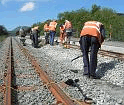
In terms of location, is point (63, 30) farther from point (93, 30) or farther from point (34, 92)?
point (34, 92)

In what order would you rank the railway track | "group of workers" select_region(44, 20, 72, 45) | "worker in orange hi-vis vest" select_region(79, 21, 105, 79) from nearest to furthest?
the railway track < "worker in orange hi-vis vest" select_region(79, 21, 105, 79) < "group of workers" select_region(44, 20, 72, 45)

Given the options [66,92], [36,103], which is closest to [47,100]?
[36,103]

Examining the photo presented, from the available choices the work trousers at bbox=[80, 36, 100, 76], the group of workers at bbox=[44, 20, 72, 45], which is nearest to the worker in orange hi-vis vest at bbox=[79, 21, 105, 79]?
the work trousers at bbox=[80, 36, 100, 76]

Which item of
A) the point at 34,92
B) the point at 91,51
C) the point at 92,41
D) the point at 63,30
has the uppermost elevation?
the point at 63,30

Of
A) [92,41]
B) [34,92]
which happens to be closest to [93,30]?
[92,41]

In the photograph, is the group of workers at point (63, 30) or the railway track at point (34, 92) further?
the group of workers at point (63, 30)

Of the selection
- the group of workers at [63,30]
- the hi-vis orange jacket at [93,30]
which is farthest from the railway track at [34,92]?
the group of workers at [63,30]

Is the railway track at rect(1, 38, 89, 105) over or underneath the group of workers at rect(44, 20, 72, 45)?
underneath

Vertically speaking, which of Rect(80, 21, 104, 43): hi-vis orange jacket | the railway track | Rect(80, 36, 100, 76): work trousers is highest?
Rect(80, 21, 104, 43): hi-vis orange jacket

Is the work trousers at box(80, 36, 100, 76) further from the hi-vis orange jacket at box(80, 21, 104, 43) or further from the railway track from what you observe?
the railway track

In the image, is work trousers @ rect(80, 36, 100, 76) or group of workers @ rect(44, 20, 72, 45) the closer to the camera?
work trousers @ rect(80, 36, 100, 76)

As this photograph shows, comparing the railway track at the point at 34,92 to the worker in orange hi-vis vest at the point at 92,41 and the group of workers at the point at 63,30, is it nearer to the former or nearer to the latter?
the worker in orange hi-vis vest at the point at 92,41

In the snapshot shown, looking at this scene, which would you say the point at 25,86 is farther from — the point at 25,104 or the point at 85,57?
the point at 85,57

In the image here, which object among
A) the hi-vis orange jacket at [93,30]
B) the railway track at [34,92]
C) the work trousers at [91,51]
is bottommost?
the railway track at [34,92]
